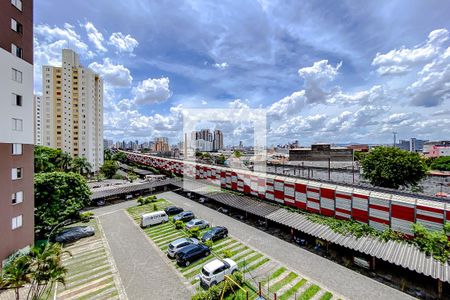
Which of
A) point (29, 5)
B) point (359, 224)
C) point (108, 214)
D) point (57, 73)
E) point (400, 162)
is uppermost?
point (57, 73)

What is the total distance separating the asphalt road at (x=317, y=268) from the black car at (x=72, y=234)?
13.9 metres

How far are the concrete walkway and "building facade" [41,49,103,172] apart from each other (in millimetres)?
51229

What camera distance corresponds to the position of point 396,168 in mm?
30250

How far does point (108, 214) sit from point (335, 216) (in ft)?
96.6

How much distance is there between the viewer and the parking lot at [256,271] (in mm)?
14281

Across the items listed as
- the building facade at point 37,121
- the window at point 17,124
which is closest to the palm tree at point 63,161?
the building facade at point 37,121

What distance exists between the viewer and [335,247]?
19.8m

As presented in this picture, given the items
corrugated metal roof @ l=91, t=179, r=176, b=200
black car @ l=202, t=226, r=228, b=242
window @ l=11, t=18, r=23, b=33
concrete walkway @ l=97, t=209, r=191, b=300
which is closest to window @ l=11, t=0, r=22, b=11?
window @ l=11, t=18, r=23, b=33

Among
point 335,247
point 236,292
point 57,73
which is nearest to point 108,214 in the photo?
point 236,292

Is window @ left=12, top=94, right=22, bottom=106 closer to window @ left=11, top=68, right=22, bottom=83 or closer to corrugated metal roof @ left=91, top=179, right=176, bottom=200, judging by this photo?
window @ left=11, top=68, right=22, bottom=83

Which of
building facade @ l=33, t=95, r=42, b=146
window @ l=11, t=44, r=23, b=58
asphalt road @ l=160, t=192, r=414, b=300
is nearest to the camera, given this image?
asphalt road @ l=160, t=192, r=414, b=300

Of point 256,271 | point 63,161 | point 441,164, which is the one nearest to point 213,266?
point 256,271

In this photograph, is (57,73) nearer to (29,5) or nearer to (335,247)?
(29,5)

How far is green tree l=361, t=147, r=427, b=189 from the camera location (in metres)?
29.8
